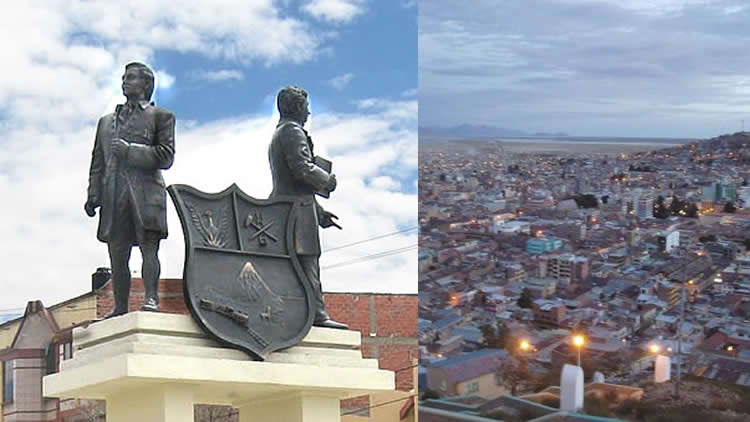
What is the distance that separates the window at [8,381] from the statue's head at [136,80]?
1501cm

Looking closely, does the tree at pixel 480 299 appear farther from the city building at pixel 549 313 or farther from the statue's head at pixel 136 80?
the statue's head at pixel 136 80

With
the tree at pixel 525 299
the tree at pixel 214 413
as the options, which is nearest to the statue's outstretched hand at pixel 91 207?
the tree at pixel 214 413

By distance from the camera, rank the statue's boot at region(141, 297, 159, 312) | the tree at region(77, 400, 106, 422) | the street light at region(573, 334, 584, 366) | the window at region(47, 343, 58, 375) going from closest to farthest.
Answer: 1. the statue's boot at region(141, 297, 159, 312)
2. the tree at region(77, 400, 106, 422)
3. the window at region(47, 343, 58, 375)
4. the street light at region(573, 334, 584, 366)

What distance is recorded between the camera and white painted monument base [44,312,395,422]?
10766 millimetres

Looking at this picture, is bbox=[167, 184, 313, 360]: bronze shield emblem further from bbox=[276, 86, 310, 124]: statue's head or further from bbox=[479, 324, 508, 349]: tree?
bbox=[479, 324, 508, 349]: tree

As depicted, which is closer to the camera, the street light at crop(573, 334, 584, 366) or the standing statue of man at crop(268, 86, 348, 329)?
the standing statue of man at crop(268, 86, 348, 329)

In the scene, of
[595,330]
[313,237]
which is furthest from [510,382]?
[313,237]

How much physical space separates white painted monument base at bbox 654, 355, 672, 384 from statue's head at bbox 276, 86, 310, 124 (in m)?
14.3

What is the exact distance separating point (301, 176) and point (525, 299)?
15.3 m

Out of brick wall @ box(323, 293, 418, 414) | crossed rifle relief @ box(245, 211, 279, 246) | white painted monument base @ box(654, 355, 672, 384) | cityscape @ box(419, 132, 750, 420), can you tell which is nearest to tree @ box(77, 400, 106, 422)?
brick wall @ box(323, 293, 418, 414)

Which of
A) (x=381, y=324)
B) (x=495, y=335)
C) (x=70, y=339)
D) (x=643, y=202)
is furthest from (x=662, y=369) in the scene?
(x=70, y=339)

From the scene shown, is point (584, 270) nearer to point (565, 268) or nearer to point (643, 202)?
point (565, 268)

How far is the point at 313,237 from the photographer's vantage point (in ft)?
39.2

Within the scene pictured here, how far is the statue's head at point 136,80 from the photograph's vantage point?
11430 mm
